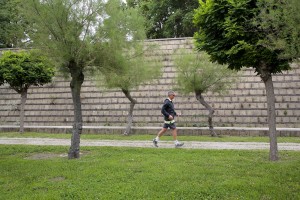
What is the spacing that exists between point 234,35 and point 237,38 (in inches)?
8.9

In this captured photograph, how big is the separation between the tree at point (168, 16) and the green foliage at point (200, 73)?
1374cm

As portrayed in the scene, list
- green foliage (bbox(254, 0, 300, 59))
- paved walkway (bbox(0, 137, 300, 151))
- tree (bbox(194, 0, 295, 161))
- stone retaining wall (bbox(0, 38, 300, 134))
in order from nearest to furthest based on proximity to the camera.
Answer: green foliage (bbox(254, 0, 300, 59)) → tree (bbox(194, 0, 295, 161)) → paved walkway (bbox(0, 137, 300, 151)) → stone retaining wall (bbox(0, 38, 300, 134))

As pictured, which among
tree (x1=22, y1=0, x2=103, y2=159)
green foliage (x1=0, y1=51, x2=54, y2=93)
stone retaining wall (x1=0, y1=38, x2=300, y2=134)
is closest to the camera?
tree (x1=22, y1=0, x2=103, y2=159)

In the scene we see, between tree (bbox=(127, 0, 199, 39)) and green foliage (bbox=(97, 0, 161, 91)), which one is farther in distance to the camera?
tree (bbox=(127, 0, 199, 39))

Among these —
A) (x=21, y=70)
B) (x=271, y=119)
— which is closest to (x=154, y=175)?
(x=271, y=119)

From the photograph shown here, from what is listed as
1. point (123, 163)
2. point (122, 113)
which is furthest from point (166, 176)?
point (122, 113)

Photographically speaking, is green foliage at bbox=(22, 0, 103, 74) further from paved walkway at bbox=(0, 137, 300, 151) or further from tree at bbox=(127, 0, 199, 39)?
tree at bbox=(127, 0, 199, 39)

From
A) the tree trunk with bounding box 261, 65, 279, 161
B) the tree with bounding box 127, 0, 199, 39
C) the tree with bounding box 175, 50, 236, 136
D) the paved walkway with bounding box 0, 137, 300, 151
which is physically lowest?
the paved walkway with bounding box 0, 137, 300, 151

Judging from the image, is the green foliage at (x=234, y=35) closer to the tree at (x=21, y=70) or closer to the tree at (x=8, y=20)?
the tree at (x=8, y=20)

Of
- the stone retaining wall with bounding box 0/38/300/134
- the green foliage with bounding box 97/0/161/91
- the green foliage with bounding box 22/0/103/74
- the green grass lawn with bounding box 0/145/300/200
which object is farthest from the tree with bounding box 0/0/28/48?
the stone retaining wall with bounding box 0/38/300/134

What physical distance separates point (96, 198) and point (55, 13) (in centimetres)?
475

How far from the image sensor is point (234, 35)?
7.20 metres

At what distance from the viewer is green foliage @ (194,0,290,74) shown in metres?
7.07

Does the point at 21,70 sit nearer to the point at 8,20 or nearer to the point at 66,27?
the point at 8,20
